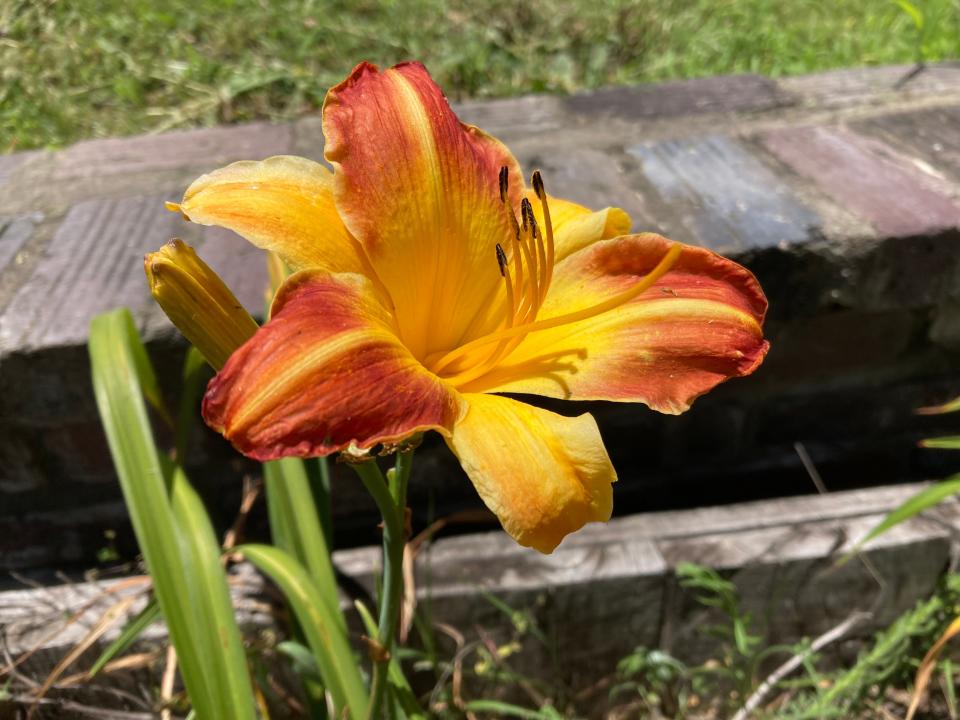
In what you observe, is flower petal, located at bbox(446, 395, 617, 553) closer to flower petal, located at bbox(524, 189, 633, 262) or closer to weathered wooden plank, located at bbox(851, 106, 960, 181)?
flower petal, located at bbox(524, 189, 633, 262)

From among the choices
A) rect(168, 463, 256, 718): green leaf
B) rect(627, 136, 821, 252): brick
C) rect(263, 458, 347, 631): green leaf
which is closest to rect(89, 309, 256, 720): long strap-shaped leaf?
rect(168, 463, 256, 718): green leaf

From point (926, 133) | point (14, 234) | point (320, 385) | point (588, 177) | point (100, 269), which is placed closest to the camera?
point (320, 385)

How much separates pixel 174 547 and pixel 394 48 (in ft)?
6.20

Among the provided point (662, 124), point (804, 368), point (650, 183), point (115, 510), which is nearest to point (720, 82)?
point (662, 124)

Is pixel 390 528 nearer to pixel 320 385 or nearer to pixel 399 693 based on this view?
pixel 320 385

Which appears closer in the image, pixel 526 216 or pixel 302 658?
pixel 526 216

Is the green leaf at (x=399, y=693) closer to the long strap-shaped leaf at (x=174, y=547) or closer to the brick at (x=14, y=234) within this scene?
the long strap-shaped leaf at (x=174, y=547)

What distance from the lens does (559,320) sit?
67cm

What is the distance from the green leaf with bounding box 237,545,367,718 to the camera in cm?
88

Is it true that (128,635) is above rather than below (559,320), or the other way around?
below

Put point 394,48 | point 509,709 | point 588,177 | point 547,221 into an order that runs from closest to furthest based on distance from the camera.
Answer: point 547,221 → point 509,709 → point 588,177 → point 394,48

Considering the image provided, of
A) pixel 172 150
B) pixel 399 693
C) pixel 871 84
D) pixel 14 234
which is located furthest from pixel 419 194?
pixel 871 84

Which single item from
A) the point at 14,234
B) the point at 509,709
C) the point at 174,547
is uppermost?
the point at 14,234

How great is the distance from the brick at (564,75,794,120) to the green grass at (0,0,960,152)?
15.1 inches
